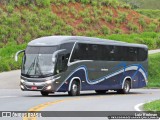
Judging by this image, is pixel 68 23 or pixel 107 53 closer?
pixel 107 53

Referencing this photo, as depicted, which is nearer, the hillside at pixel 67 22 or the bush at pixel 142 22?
the hillside at pixel 67 22

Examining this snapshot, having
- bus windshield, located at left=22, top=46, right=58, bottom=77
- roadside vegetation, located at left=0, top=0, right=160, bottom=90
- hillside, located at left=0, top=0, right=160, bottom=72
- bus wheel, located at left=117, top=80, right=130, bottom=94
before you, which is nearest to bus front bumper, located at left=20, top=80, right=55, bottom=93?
bus windshield, located at left=22, top=46, right=58, bottom=77

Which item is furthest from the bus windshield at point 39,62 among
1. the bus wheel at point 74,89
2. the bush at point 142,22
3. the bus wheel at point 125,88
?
the bush at point 142,22

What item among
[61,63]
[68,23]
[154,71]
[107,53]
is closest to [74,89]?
[61,63]

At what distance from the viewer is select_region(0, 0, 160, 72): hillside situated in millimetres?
52250

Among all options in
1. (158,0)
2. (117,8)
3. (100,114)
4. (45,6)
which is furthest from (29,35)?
(158,0)

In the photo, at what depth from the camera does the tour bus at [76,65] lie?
29203mm

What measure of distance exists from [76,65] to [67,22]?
2968 cm

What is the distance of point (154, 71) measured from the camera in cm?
4906

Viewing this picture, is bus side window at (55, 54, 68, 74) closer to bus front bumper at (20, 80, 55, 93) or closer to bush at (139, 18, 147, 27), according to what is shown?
bus front bumper at (20, 80, 55, 93)

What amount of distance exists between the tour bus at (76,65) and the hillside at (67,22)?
1355 centimetres

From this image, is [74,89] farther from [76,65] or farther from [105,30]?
[105,30]

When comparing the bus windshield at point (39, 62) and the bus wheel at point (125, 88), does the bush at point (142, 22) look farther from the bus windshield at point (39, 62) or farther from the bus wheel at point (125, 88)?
the bus windshield at point (39, 62)

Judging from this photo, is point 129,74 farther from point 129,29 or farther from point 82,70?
point 129,29
